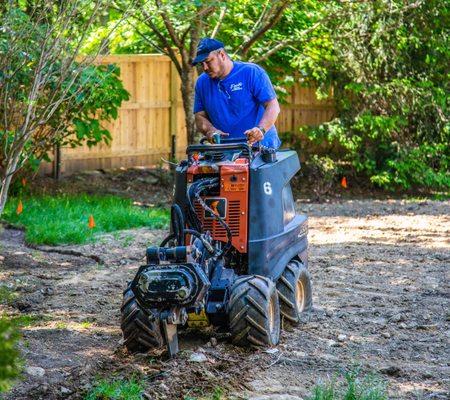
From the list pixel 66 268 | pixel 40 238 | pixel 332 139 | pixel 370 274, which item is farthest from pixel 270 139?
pixel 332 139

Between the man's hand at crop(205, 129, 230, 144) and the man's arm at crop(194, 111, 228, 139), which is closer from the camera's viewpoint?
the man's hand at crop(205, 129, 230, 144)

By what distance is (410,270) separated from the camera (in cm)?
957

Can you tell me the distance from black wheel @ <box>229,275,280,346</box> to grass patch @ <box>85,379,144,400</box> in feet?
3.24

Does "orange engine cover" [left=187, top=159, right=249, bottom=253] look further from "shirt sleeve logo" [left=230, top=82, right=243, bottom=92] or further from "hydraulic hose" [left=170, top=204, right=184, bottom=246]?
"shirt sleeve logo" [left=230, top=82, right=243, bottom=92]

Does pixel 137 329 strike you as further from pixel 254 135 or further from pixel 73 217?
pixel 73 217

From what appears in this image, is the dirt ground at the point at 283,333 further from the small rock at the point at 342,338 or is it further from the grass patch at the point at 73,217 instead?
the grass patch at the point at 73,217

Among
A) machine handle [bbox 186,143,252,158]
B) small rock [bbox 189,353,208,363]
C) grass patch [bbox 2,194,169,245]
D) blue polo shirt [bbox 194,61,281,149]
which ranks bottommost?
small rock [bbox 189,353,208,363]

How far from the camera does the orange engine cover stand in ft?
21.6

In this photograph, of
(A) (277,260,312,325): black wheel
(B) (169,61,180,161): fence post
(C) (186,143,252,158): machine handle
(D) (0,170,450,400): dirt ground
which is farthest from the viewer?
(B) (169,61,180,161): fence post

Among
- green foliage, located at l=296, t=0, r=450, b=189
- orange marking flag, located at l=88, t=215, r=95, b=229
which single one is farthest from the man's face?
green foliage, located at l=296, t=0, r=450, b=189

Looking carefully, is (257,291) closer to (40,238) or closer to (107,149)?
(40,238)

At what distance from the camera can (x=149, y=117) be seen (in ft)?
56.6

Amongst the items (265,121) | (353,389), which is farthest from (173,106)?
(353,389)

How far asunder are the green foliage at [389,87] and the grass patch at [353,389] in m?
9.76
